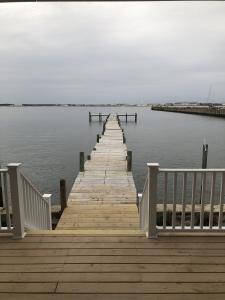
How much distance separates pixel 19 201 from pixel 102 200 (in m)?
4.82

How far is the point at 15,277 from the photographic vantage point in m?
3.49

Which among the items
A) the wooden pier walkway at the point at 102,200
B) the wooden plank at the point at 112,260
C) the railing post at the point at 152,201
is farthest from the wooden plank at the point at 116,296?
the wooden pier walkway at the point at 102,200

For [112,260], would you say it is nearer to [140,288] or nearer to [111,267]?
[111,267]

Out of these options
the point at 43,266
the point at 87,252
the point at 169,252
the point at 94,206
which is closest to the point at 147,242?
the point at 169,252

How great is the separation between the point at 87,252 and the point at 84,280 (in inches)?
23.8

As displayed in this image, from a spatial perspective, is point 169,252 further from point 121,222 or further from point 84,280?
point 121,222

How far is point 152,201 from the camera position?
438cm

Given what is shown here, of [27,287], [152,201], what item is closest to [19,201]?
[27,287]

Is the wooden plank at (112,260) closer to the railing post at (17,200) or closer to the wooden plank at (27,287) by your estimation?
the wooden plank at (27,287)

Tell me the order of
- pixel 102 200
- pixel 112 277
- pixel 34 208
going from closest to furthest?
pixel 112 277
pixel 34 208
pixel 102 200

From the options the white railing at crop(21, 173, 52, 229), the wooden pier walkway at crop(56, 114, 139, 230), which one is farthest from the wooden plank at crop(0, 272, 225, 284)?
the wooden pier walkway at crop(56, 114, 139, 230)

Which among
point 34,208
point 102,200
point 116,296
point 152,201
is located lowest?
point 102,200

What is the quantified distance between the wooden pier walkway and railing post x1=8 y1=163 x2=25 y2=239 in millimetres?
2388

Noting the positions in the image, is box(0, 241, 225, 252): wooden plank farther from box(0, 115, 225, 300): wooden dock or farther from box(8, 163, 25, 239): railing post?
box(8, 163, 25, 239): railing post
